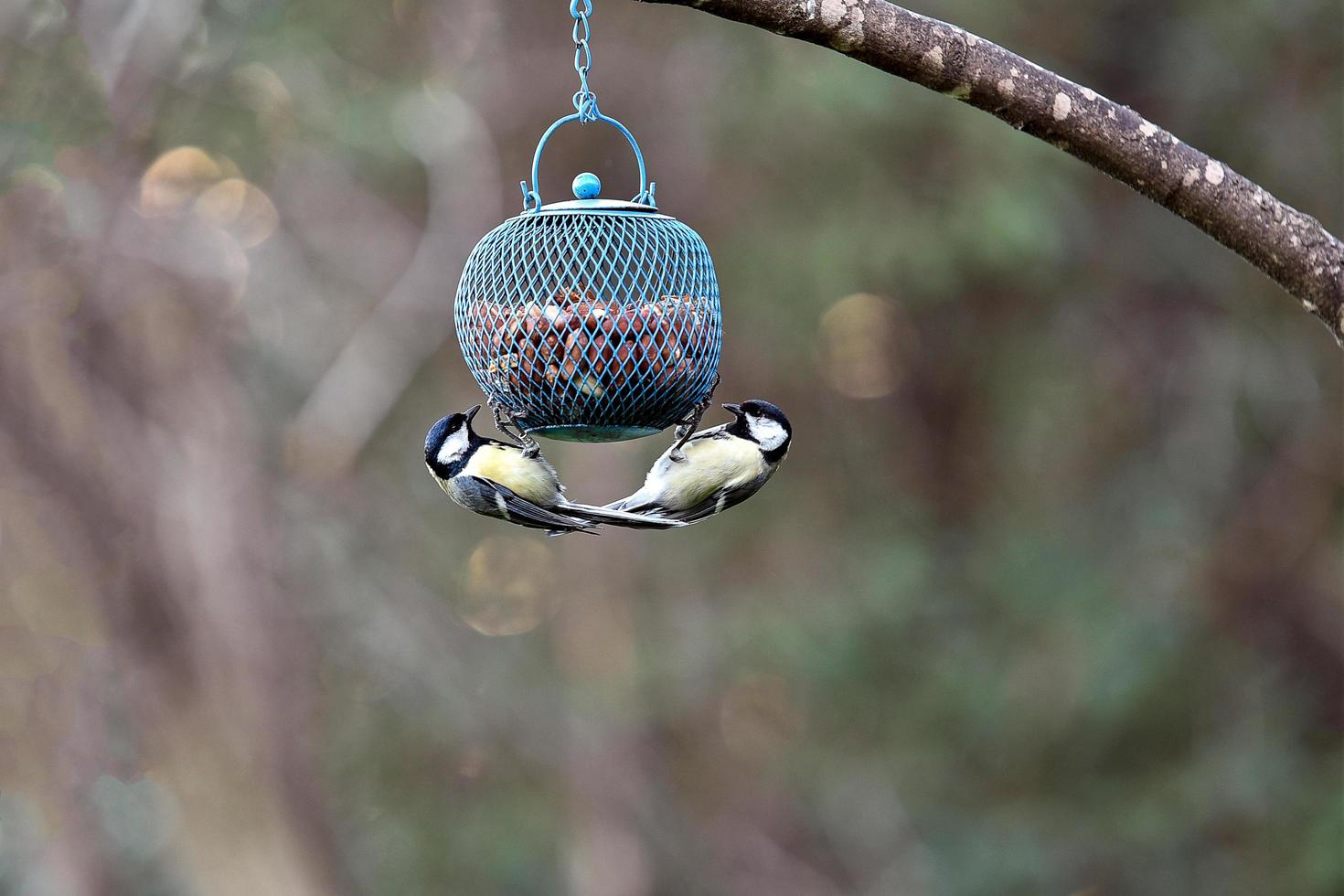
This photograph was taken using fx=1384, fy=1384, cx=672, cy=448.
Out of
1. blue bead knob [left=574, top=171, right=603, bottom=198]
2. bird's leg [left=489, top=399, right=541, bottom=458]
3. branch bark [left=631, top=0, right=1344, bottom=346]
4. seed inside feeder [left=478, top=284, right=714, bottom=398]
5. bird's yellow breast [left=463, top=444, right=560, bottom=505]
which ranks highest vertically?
branch bark [left=631, top=0, right=1344, bottom=346]

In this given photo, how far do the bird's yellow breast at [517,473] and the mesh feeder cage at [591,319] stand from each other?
0.12m

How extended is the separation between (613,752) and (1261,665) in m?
3.97

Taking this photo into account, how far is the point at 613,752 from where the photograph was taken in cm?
809

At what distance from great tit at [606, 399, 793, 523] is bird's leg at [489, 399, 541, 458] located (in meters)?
0.24

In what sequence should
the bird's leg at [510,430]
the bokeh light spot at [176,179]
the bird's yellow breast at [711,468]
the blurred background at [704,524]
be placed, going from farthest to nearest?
the blurred background at [704,524], the bokeh light spot at [176,179], the bird's yellow breast at [711,468], the bird's leg at [510,430]

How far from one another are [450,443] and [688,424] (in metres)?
0.59

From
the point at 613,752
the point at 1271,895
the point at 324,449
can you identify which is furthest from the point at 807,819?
the point at 324,449

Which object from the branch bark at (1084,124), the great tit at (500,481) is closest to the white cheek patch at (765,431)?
the great tit at (500,481)

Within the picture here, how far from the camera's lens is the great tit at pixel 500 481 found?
3188mm

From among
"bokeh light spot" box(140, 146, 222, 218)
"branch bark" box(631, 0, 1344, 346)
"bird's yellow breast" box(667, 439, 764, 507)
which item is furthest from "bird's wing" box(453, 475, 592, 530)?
"bokeh light spot" box(140, 146, 222, 218)

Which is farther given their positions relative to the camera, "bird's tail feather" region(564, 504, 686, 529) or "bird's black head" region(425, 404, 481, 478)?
"bird's black head" region(425, 404, 481, 478)

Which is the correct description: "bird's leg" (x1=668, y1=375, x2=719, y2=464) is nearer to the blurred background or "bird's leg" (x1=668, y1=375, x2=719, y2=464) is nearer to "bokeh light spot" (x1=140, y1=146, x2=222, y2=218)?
the blurred background

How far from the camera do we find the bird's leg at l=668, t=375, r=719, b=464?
3369 millimetres

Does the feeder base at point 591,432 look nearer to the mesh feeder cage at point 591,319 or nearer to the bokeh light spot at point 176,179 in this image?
the mesh feeder cage at point 591,319
